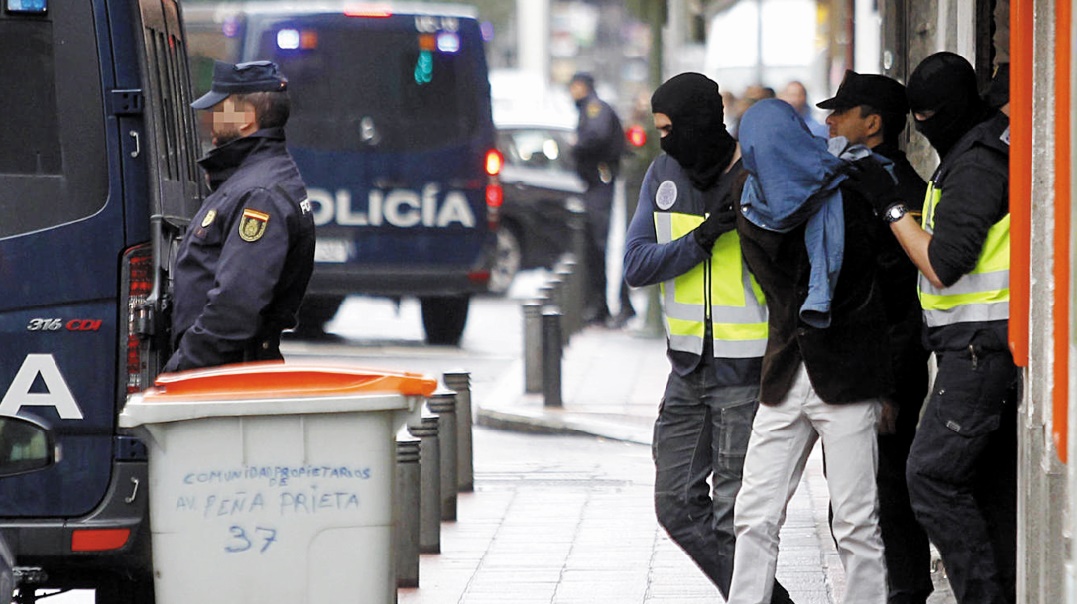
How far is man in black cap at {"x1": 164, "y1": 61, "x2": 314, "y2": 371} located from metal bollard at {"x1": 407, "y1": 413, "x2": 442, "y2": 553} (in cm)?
193

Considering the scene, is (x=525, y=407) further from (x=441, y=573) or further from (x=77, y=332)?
(x=77, y=332)

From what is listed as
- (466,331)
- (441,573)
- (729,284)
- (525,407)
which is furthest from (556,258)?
(729,284)

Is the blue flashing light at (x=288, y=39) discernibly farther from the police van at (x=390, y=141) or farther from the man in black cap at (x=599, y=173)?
the man in black cap at (x=599, y=173)

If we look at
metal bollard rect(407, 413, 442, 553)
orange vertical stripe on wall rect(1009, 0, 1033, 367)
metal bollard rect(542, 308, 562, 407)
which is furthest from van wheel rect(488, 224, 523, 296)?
orange vertical stripe on wall rect(1009, 0, 1033, 367)

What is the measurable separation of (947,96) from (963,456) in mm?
1100

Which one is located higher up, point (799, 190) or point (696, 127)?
point (696, 127)

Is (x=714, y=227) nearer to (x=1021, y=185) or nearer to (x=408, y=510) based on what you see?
(x=1021, y=185)

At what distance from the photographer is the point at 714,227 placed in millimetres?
6215

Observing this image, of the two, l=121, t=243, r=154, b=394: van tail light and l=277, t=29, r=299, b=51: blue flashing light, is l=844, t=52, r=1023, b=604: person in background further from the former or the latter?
l=277, t=29, r=299, b=51: blue flashing light

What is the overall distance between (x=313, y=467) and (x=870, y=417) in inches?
70.5

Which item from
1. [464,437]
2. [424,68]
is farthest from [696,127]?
[424,68]

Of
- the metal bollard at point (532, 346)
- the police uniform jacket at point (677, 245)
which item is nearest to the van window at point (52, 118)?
the police uniform jacket at point (677, 245)

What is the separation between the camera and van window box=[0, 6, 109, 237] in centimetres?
612

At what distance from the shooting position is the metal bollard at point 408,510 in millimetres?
7758
